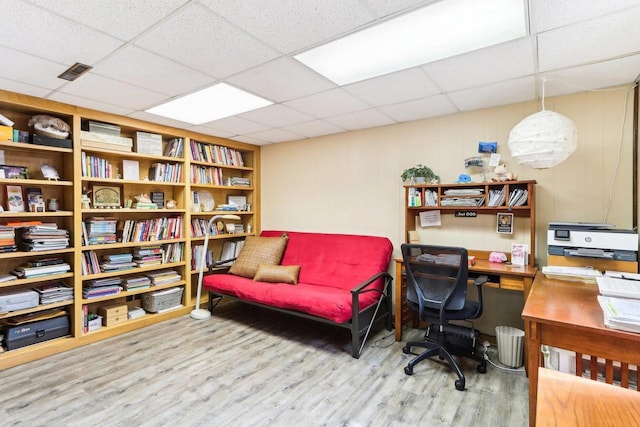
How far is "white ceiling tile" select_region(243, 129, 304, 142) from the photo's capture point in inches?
158

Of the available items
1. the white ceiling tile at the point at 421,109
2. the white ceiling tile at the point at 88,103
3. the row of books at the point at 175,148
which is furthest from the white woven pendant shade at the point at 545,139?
the row of books at the point at 175,148

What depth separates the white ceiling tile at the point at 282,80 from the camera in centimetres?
218

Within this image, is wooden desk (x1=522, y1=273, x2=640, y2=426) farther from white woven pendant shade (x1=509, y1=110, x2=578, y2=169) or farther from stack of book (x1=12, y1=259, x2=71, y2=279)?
stack of book (x1=12, y1=259, x2=71, y2=279)

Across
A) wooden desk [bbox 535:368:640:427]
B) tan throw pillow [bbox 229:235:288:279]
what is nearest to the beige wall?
tan throw pillow [bbox 229:235:288:279]

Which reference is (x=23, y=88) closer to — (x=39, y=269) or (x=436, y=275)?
(x=39, y=269)

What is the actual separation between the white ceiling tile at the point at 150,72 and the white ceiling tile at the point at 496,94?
210cm

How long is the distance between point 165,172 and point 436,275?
127 inches

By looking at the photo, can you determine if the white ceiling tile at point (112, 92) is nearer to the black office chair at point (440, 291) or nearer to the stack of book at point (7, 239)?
the stack of book at point (7, 239)

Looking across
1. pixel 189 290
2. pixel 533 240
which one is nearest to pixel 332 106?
pixel 533 240

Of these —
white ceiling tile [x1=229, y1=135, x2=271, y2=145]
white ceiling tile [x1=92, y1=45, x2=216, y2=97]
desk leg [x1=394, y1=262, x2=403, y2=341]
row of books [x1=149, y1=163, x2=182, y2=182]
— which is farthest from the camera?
white ceiling tile [x1=229, y1=135, x2=271, y2=145]

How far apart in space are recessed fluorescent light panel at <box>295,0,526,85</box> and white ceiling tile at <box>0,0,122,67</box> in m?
1.19

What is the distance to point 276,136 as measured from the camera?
4227mm

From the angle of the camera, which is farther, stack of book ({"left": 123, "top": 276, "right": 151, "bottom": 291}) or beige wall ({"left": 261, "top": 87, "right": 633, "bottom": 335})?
stack of book ({"left": 123, "top": 276, "right": 151, "bottom": 291})

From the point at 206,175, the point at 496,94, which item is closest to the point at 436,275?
the point at 496,94
